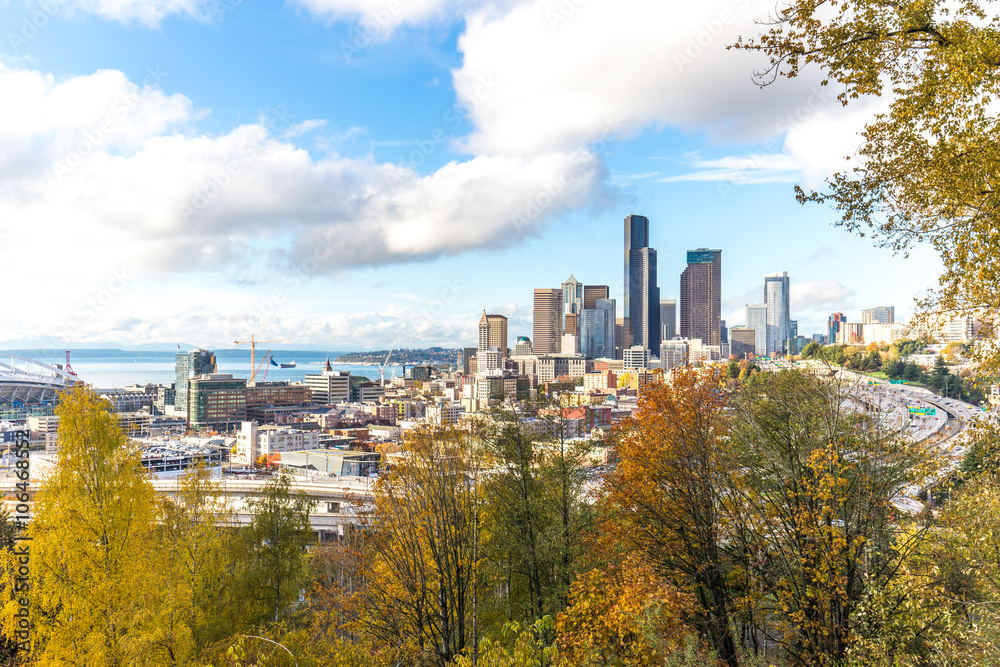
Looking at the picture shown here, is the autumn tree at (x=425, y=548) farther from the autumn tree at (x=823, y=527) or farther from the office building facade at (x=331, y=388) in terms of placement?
the office building facade at (x=331, y=388)

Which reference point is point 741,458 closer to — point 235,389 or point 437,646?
point 437,646

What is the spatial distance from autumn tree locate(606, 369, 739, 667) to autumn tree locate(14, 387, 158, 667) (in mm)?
8526

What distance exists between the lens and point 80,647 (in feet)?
29.9

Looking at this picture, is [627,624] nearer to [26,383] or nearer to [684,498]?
[684,498]

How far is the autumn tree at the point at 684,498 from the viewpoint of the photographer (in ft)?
34.2

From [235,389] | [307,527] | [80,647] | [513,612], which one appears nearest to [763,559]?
[513,612]

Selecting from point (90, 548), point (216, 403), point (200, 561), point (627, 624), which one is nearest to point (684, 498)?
point (627, 624)

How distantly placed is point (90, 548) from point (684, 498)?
31.7 ft

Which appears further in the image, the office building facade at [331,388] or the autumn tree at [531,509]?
→ the office building facade at [331,388]

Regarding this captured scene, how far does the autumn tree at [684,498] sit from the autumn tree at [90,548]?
8526 millimetres

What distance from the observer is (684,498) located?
1083cm

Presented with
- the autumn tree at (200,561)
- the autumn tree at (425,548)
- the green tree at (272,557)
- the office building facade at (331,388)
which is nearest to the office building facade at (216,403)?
the office building facade at (331,388)

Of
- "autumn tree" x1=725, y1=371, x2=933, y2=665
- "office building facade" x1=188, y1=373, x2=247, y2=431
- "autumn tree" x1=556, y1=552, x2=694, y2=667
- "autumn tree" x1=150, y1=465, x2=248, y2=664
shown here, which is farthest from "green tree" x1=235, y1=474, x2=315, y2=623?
"office building facade" x1=188, y1=373, x2=247, y2=431

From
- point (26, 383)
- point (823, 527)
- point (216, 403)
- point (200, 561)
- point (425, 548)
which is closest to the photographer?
point (823, 527)
